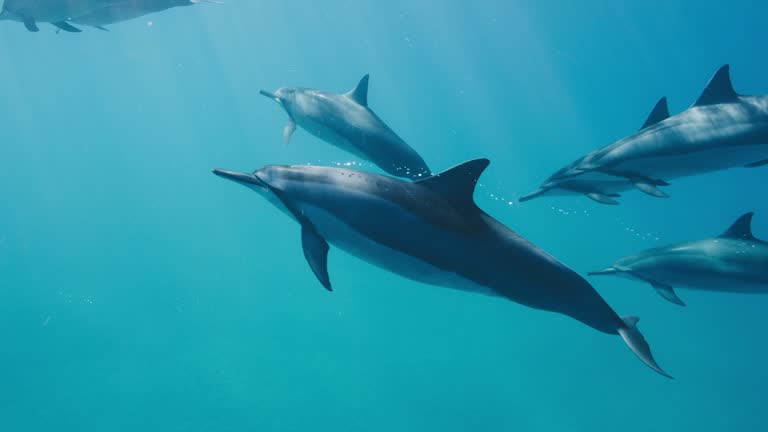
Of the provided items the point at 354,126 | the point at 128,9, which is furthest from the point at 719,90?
the point at 128,9

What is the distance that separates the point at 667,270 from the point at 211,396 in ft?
57.5

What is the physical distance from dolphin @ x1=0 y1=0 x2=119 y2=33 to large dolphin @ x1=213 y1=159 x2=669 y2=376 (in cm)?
485

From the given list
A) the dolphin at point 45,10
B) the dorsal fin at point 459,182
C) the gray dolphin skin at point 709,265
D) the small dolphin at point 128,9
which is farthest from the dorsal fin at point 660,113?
the dolphin at point 45,10

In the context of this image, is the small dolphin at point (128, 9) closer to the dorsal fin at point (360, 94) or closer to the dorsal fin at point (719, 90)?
the dorsal fin at point (360, 94)

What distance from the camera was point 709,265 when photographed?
21.8ft

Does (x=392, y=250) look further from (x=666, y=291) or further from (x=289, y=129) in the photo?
(x=666, y=291)

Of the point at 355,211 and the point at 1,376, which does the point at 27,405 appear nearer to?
the point at 1,376

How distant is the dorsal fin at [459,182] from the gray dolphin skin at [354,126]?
2.07 m

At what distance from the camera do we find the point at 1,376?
2236 centimetres

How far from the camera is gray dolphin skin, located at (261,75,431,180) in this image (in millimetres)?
5293

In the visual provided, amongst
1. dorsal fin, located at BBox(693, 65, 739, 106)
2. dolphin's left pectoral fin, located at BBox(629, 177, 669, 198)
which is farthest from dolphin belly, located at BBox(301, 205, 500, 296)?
dorsal fin, located at BBox(693, 65, 739, 106)

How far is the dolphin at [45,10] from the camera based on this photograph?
6.50 metres

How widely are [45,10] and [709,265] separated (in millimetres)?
9239

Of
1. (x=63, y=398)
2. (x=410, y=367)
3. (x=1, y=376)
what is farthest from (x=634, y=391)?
(x=1, y=376)
